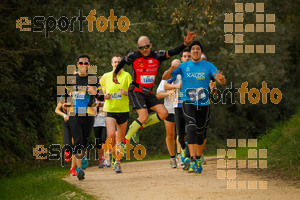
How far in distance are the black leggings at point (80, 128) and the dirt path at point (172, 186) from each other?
86cm

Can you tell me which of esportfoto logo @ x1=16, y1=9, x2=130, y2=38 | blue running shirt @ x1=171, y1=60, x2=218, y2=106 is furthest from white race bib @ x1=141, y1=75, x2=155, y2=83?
esportfoto logo @ x1=16, y1=9, x2=130, y2=38

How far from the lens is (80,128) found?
10930mm

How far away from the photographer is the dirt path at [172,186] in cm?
879

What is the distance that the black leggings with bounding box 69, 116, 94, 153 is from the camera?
428 inches

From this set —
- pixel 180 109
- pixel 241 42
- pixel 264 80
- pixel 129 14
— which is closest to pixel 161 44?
pixel 129 14

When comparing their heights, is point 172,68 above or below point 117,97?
above

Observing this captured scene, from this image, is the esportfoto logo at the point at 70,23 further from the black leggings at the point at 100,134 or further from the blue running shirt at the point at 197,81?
the blue running shirt at the point at 197,81

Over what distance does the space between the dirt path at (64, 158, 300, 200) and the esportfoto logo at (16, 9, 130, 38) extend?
5325 mm

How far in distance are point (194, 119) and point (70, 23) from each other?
10.0m

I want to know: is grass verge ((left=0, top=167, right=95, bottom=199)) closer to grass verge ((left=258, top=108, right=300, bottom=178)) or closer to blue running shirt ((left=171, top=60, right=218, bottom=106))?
blue running shirt ((left=171, top=60, right=218, bottom=106))

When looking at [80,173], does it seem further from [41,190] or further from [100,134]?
[100,134]

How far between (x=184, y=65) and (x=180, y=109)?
1669 millimetres

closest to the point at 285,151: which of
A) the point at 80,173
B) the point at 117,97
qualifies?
the point at 117,97

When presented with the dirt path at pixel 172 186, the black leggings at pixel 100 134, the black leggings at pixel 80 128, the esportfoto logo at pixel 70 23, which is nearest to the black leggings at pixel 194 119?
the dirt path at pixel 172 186
